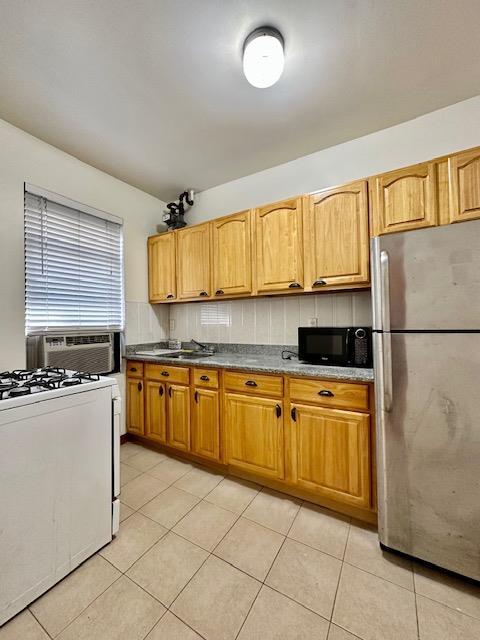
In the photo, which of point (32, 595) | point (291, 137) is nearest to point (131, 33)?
point (291, 137)

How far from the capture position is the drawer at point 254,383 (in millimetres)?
1860

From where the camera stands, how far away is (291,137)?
Answer: 84.4 inches

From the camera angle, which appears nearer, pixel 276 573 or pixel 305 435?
pixel 276 573

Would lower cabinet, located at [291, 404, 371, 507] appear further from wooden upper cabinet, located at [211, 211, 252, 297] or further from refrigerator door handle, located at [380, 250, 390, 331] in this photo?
wooden upper cabinet, located at [211, 211, 252, 297]

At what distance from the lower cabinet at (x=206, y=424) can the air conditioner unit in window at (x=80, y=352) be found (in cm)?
100

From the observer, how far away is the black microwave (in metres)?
1.80

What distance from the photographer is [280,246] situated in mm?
2141

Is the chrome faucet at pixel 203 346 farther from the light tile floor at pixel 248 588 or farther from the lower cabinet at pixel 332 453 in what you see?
the light tile floor at pixel 248 588

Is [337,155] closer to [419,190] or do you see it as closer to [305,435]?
[419,190]

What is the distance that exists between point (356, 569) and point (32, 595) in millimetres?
1478

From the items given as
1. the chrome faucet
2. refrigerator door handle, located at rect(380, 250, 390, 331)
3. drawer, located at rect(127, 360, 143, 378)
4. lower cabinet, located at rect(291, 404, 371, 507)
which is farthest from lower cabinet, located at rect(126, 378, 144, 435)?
refrigerator door handle, located at rect(380, 250, 390, 331)

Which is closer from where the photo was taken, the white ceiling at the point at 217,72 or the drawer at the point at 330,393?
the white ceiling at the point at 217,72

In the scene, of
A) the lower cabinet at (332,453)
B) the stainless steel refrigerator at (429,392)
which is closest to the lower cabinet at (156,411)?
the lower cabinet at (332,453)

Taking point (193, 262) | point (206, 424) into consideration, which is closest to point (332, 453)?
point (206, 424)
